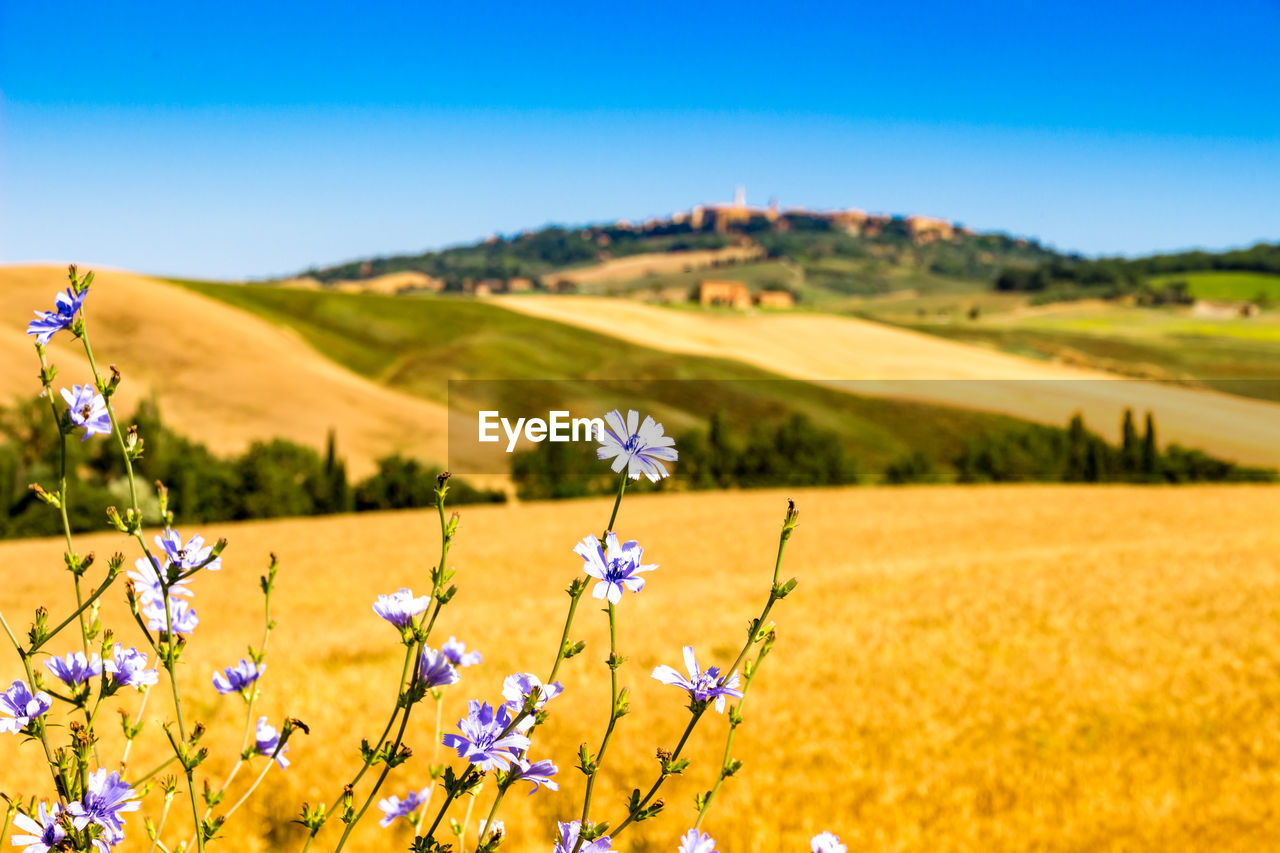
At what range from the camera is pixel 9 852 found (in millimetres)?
5090

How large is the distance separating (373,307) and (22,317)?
2539 centimetres

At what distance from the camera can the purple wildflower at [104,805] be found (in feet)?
5.72

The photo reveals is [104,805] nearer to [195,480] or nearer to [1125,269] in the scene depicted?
[195,480]

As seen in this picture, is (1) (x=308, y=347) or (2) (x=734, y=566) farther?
(1) (x=308, y=347)

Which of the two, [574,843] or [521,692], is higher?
[521,692]

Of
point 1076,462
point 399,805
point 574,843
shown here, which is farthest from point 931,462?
point 574,843

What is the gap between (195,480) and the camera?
109 ft

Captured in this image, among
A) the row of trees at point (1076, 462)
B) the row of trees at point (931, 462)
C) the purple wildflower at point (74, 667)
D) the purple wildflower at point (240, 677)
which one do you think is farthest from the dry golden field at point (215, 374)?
the purple wildflower at point (74, 667)

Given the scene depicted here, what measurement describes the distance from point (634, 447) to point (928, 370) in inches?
2607

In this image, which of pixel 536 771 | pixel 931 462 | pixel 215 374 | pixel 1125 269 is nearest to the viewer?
pixel 536 771

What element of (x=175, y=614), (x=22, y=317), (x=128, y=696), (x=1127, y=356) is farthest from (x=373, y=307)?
(x=175, y=614)

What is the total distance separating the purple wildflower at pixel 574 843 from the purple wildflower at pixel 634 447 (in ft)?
2.42

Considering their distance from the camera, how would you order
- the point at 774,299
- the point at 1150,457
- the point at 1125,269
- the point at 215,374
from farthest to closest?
1. the point at 1125,269
2. the point at 774,299
3. the point at 215,374
4. the point at 1150,457

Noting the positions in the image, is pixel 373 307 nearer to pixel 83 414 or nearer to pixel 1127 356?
pixel 1127 356
